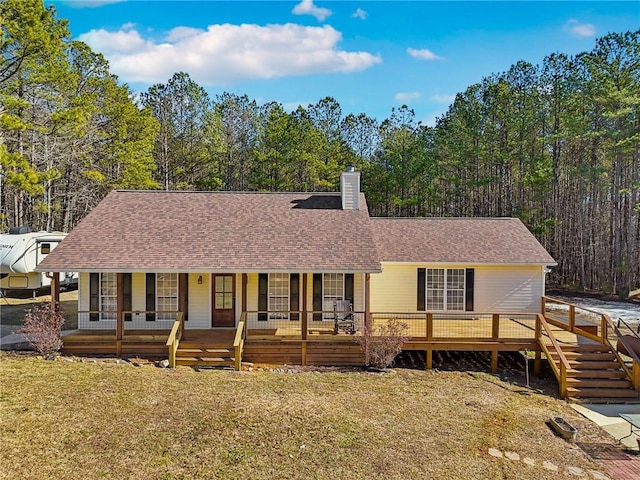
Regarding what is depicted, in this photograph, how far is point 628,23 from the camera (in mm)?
25562

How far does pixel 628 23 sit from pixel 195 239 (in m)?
27.9

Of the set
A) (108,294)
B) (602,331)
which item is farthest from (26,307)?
(602,331)

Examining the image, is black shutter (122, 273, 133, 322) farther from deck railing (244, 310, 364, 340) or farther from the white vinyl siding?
the white vinyl siding

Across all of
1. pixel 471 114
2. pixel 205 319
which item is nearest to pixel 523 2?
pixel 205 319

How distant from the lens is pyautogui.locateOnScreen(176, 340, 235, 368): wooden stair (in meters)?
12.3

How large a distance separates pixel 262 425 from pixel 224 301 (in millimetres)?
6608

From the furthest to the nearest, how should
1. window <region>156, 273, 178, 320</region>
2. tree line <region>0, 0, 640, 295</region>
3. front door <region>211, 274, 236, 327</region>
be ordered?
tree line <region>0, 0, 640, 295</region>
front door <region>211, 274, 236, 327</region>
window <region>156, 273, 178, 320</region>

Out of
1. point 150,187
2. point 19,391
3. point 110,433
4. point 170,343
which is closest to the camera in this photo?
point 110,433

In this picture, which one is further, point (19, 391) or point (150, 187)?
point (150, 187)

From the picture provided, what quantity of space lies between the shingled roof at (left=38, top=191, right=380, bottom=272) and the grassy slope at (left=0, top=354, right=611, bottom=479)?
308 cm

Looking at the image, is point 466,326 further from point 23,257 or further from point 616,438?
point 23,257

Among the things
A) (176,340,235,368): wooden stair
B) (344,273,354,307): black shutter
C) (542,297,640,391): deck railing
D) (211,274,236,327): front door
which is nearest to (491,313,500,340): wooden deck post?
(542,297,640,391): deck railing

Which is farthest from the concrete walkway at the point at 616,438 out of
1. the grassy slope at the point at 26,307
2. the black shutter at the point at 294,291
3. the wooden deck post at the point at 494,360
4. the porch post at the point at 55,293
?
the grassy slope at the point at 26,307

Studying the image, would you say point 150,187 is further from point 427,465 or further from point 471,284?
point 427,465
